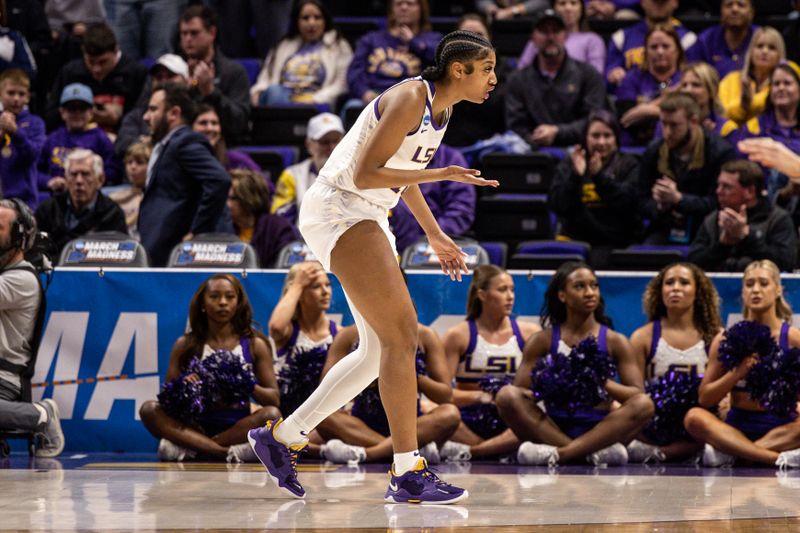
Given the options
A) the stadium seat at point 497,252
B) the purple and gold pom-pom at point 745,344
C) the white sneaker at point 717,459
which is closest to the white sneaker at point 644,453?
the white sneaker at point 717,459

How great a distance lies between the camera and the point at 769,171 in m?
9.49

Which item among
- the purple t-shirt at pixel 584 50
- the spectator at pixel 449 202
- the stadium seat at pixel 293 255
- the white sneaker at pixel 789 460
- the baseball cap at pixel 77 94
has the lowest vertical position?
the white sneaker at pixel 789 460

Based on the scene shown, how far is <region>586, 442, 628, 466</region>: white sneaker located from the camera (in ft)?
23.5

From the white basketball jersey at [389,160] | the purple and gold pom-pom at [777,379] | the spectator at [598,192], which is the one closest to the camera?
the white basketball jersey at [389,160]

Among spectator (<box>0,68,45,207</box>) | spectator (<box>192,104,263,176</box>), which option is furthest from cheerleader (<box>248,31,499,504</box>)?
spectator (<box>0,68,45,207</box>)

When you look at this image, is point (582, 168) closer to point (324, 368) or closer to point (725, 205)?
point (725, 205)

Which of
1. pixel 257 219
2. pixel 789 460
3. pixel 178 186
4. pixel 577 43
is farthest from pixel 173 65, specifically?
pixel 789 460

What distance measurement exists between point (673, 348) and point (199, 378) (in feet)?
9.32

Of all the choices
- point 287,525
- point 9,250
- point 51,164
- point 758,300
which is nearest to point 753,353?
point 758,300

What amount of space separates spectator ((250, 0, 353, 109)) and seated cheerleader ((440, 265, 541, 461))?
4.27 meters

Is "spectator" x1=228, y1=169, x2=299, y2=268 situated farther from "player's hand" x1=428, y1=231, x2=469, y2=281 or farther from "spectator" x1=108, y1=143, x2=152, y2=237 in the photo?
"player's hand" x1=428, y1=231, x2=469, y2=281

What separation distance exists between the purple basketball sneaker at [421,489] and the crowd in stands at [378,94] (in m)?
3.80

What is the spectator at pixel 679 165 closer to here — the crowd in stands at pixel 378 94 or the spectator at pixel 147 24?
the crowd in stands at pixel 378 94

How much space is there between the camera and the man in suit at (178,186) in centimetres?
863
